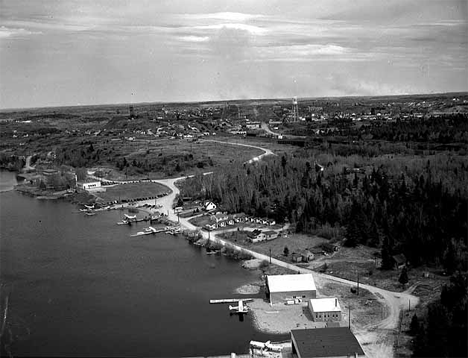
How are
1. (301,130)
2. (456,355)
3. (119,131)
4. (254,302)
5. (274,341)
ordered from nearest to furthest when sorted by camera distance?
1. (456,355)
2. (274,341)
3. (254,302)
4. (301,130)
5. (119,131)

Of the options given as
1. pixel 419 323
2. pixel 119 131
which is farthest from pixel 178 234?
pixel 119 131

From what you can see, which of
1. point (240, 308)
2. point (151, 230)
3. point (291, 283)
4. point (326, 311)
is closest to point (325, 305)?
point (326, 311)

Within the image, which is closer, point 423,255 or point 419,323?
point 419,323

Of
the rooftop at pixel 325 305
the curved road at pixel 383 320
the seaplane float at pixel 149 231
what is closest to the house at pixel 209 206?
the seaplane float at pixel 149 231

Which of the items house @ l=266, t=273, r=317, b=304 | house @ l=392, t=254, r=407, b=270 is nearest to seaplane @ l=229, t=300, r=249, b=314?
house @ l=266, t=273, r=317, b=304

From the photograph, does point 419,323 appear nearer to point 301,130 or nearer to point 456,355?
point 456,355
